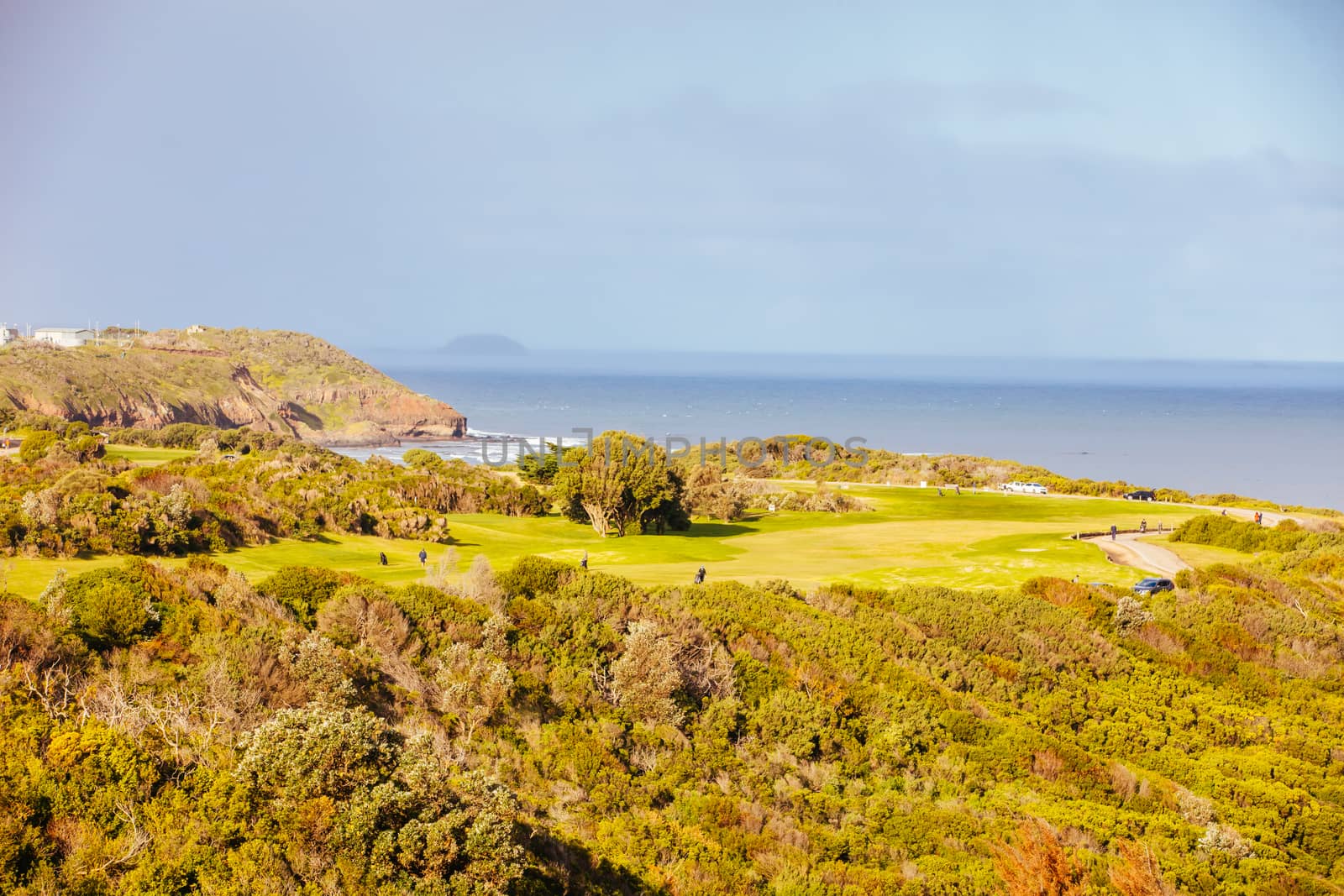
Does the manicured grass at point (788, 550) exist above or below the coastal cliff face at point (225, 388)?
below

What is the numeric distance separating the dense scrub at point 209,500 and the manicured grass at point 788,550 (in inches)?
22.1

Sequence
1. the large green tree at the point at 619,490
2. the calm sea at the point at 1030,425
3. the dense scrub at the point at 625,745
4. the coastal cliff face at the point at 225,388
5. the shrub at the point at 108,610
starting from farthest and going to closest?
the calm sea at the point at 1030,425 < the coastal cliff face at the point at 225,388 < the large green tree at the point at 619,490 < the shrub at the point at 108,610 < the dense scrub at the point at 625,745

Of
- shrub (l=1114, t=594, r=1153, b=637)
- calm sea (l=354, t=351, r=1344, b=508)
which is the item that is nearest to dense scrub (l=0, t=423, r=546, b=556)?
shrub (l=1114, t=594, r=1153, b=637)

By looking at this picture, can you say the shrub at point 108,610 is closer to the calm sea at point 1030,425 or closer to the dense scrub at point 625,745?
the dense scrub at point 625,745

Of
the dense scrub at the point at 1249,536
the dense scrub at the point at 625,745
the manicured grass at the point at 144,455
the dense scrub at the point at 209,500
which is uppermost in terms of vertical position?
the manicured grass at the point at 144,455

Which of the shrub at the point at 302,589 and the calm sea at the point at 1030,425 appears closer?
the shrub at the point at 302,589

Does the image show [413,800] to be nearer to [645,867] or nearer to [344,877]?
[344,877]

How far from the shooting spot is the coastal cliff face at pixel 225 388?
59531 millimetres

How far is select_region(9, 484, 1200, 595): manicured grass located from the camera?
1697cm

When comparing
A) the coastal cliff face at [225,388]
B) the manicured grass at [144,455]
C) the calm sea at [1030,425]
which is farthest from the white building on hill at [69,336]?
the manicured grass at [144,455]

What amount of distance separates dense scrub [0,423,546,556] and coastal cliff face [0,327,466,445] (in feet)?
110

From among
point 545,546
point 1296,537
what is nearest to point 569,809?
point 545,546

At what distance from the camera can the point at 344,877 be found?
6559 millimetres

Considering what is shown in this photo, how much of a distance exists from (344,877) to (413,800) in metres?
0.74
